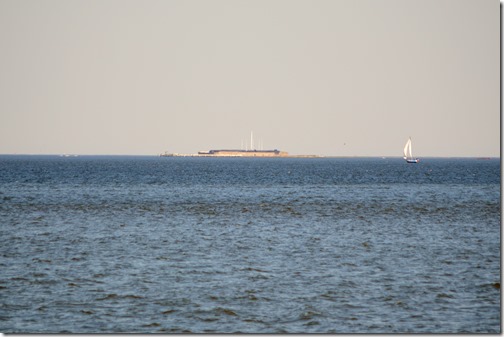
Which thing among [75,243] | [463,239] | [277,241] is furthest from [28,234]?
[463,239]

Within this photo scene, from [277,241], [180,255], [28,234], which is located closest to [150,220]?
[28,234]

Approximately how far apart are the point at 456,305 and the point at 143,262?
48.5 feet

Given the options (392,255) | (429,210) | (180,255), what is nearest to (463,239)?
(392,255)

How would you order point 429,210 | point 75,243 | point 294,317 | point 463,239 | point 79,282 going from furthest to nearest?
point 429,210, point 463,239, point 75,243, point 79,282, point 294,317

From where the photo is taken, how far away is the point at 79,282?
1148 inches

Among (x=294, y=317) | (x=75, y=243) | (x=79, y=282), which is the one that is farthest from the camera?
(x=75, y=243)

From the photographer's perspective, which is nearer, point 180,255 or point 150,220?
point 180,255

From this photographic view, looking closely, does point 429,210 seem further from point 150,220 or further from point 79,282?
point 79,282

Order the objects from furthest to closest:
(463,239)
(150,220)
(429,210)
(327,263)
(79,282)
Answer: (429,210)
(150,220)
(463,239)
(327,263)
(79,282)

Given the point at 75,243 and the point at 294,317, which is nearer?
the point at 294,317

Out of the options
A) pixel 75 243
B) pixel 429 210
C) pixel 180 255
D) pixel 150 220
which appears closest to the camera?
pixel 180 255

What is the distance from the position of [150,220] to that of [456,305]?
3258 cm

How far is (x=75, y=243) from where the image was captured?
40.6m

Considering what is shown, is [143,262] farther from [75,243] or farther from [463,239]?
[463,239]
